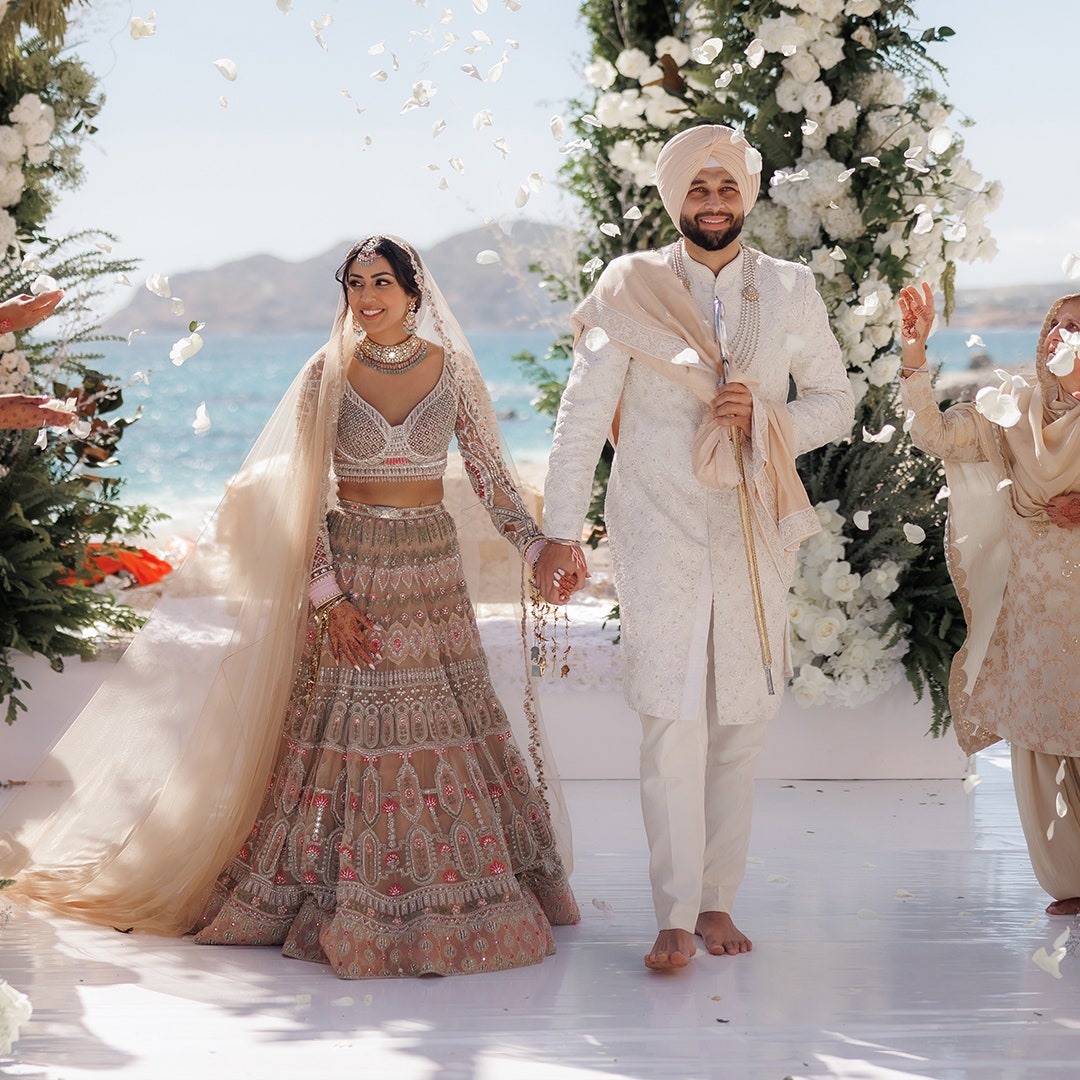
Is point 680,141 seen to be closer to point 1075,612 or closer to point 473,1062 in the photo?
point 1075,612

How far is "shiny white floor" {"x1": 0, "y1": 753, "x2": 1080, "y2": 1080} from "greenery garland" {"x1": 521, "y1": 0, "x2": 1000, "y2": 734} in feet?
4.01

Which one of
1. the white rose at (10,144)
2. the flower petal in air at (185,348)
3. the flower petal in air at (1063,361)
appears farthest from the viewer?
the white rose at (10,144)

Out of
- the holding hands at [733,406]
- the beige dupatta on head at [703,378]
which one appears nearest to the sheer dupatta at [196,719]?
the beige dupatta on head at [703,378]

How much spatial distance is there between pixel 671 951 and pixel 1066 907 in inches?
48.0

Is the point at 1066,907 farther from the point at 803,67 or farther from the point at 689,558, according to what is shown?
the point at 803,67

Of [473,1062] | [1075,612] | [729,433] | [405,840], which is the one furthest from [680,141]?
[473,1062]

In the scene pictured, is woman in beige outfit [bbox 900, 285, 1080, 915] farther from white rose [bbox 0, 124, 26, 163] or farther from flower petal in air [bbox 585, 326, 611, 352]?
white rose [bbox 0, 124, 26, 163]

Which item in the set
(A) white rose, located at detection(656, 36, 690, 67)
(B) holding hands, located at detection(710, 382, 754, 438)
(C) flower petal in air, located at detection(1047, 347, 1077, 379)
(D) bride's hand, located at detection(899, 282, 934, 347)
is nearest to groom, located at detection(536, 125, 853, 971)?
(B) holding hands, located at detection(710, 382, 754, 438)

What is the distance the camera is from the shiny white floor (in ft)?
9.71

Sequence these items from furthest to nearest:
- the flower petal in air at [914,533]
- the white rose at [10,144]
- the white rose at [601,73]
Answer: the white rose at [601,73]
the white rose at [10,144]
the flower petal in air at [914,533]

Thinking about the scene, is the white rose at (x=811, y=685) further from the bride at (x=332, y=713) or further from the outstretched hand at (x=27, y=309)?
the outstretched hand at (x=27, y=309)

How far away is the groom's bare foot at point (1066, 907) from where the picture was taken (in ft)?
13.0

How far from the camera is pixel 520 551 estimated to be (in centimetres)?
379

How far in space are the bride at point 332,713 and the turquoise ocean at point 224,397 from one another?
17.9 meters
